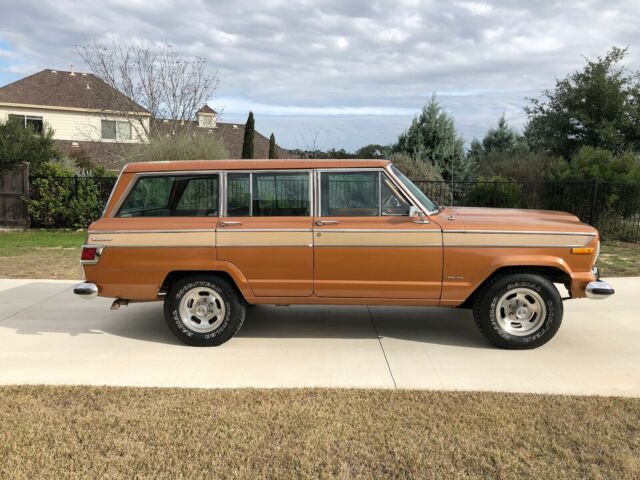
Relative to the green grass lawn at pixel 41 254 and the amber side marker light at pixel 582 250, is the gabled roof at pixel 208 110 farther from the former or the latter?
the amber side marker light at pixel 582 250

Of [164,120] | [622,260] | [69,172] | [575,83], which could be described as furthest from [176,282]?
[575,83]

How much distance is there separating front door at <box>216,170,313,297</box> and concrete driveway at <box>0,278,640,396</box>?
0.75 meters

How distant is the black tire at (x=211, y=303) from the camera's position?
18.1ft

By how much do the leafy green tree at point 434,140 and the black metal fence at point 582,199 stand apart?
7753 mm

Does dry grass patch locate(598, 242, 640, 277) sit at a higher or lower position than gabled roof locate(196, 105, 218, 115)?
lower

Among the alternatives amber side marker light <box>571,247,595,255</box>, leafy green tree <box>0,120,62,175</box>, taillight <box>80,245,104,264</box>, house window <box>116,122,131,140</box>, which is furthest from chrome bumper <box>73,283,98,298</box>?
house window <box>116,122,131,140</box>

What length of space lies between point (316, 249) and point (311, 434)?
208 cm

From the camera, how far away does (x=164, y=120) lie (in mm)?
21484

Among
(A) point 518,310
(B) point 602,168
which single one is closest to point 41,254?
(A) point 518,310

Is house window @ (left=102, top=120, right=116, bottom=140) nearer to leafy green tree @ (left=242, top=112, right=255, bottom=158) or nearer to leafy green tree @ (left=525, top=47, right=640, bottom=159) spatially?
leafy green tree @ (left=242, top=112, right=255, bottom=158)

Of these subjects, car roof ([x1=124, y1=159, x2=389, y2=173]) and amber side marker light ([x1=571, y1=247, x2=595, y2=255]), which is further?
car roof ([x1=124, y1=159, x2=389, y2=173])

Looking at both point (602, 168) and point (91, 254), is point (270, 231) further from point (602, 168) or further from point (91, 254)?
point (602, 168)

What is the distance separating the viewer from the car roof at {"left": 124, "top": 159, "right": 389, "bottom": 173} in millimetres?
5449

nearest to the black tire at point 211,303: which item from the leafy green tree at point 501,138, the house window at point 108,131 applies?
the house window at point 108,131
